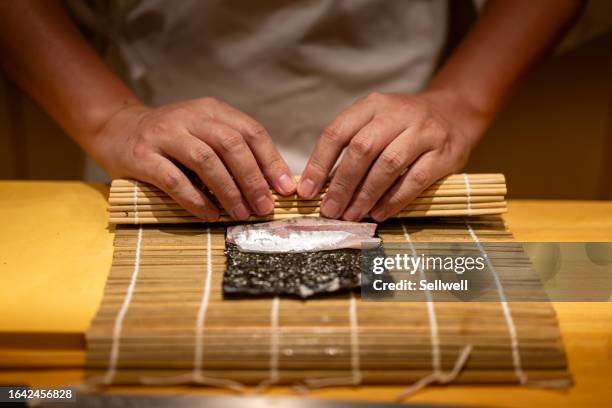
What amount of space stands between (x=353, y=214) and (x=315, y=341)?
369mm

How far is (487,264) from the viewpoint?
107 centimetres

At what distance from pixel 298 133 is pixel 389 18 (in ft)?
1.24

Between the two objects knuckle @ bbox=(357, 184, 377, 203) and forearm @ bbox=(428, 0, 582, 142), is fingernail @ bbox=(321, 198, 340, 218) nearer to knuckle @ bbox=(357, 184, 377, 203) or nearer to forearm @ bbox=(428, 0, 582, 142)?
knuckle @ bbox=(357, 184, 377, 203)

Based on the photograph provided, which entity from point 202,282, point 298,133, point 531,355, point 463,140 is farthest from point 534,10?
point 202,282

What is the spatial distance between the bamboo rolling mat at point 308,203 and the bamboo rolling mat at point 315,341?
26 cm

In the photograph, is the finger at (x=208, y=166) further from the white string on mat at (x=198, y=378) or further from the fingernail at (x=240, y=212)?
the white string on mat at (x=198, y=378)

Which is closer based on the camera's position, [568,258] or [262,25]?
[568,258]

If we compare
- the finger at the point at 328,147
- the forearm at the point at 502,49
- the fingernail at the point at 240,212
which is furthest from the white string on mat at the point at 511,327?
the forearm at the point at 502,49

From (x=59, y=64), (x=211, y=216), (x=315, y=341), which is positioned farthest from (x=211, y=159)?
(x=59, y=64)

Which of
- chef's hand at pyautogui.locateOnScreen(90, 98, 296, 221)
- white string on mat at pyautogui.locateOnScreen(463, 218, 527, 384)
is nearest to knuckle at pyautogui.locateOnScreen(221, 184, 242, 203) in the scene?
chef's hand at pyautogui.locateOnScreen(90, 98, 296, 221)

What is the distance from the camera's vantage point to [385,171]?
1161 millimetres

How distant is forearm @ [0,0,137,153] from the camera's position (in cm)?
142

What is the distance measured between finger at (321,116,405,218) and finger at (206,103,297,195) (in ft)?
0.27

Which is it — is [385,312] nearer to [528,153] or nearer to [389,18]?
[389,18]
